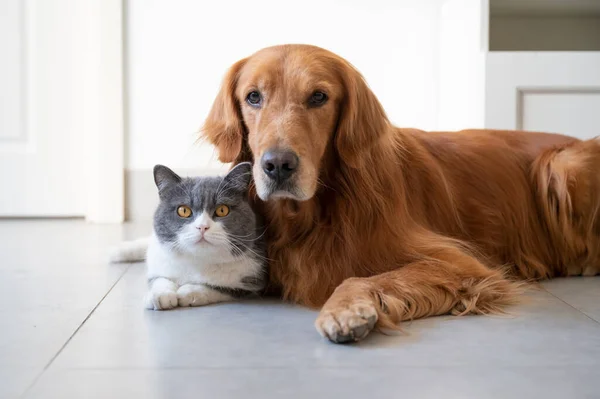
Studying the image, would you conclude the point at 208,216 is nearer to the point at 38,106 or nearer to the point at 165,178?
Answer: the point at 165,178

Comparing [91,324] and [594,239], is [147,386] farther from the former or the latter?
[594,239]

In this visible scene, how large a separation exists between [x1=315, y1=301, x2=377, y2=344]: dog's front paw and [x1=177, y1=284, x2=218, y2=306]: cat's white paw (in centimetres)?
39

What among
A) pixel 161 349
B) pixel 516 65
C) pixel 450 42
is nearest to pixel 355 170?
pixel 161 349

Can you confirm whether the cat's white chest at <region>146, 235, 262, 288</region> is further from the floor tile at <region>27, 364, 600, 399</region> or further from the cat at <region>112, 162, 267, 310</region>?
the floor tile at <region>27, 364, 600, 399</region>

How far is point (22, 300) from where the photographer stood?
177 centimetres

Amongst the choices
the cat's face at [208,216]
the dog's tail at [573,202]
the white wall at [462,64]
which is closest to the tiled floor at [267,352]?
the cat's face at [208,216]

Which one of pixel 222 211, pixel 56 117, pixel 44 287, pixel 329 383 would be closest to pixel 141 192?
pixel 56 117

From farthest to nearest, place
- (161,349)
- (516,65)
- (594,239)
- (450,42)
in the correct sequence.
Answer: (450,42), (516,65), (594,239), (161,349)

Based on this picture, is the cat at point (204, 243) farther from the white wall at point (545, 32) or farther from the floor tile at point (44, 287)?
the white wall at point (545, 32)

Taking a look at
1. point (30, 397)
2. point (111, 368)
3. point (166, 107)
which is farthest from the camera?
point (166, 107)

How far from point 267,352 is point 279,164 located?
1.44 feet

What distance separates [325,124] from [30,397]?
37.4 inches

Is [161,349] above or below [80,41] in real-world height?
below

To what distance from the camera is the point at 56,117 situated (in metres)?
3.62
